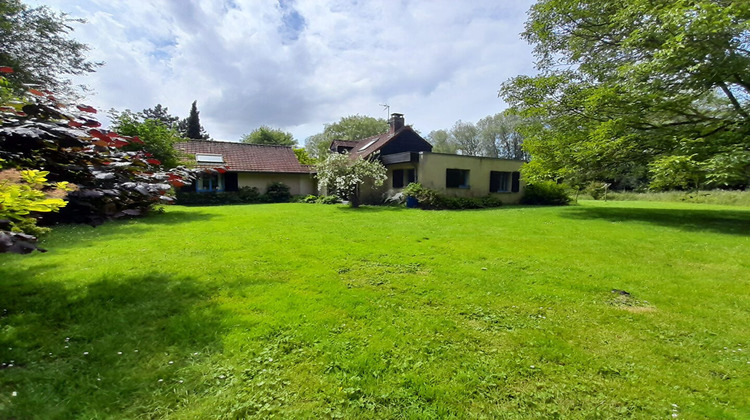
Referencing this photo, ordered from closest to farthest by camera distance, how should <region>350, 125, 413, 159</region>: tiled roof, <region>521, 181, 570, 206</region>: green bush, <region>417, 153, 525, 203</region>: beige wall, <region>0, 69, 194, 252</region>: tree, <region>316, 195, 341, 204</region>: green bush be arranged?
<region>0, 69, 194, 252</region>: tree → <region>417, 153, 525, 203</region>: beige wall → <region>316, 195, 341, 204</region>: green bush → <region>521, 181, 570, 206</region>: green bush → <region>350, 125, 413, 159</region>: tiled roof

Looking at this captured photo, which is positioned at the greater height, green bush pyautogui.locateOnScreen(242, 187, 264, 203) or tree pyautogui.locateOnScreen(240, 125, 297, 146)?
tree pyautogui.locateOnScreen(240, 125, 297, 146)

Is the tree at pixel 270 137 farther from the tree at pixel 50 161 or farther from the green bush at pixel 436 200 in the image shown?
the tree at pixel 50 161

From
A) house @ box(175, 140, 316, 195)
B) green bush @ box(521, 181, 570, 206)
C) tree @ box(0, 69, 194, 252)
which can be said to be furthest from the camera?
house @ box(175, 140, 316, 195)

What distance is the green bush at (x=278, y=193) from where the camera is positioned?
70.6ft

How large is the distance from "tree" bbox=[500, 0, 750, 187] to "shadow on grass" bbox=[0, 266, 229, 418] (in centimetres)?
1266

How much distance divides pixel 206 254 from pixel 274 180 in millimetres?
17982

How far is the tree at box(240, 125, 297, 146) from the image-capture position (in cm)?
4809

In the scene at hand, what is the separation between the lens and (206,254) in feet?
18.2

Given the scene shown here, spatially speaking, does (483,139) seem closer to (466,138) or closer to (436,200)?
(466,138)

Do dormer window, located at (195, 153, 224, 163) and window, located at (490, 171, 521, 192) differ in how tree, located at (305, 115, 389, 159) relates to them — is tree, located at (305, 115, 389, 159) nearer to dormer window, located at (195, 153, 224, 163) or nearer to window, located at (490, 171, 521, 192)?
dormer window, located at (195, 153, 224, 163)

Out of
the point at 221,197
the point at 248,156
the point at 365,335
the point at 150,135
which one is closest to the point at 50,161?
the point at 365,335

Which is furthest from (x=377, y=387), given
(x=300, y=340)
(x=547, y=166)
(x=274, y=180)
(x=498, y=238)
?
(x=274, y=180)

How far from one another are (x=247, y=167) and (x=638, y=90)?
20481mm

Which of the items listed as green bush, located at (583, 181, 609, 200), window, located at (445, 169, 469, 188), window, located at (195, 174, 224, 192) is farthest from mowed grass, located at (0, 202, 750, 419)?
green bush, located at (583, 181, 609, 200)
